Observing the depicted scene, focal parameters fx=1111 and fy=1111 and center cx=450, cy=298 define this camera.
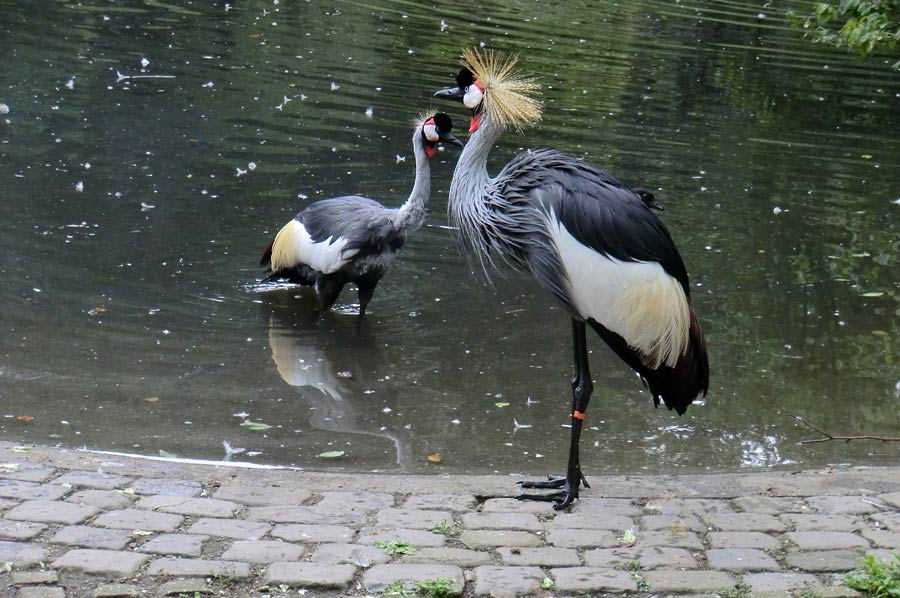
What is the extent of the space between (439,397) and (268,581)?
263 centimetres

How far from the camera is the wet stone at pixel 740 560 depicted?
413 centimetres

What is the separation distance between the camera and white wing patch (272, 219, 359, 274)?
295 inches

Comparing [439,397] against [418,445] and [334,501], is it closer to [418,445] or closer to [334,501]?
[418,445]

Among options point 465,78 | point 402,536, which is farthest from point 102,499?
point 465,78

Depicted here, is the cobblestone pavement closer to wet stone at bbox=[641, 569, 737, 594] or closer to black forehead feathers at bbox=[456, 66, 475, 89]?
wet stone at bbox=[641, 569, 737, 594]

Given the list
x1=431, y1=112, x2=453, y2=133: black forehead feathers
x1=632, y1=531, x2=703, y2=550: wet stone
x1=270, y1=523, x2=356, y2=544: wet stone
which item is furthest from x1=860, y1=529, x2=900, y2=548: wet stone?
x1=431, y1=112, x2=453, y2=133: black forehead feathers

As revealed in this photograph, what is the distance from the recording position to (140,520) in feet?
14.0

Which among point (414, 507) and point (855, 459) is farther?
point (855, 459)

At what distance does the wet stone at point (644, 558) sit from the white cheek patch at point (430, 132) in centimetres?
409

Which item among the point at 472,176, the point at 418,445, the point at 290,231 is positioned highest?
the point at 472,176

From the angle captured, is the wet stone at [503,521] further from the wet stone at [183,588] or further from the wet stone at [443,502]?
the wet stone at [183,588]

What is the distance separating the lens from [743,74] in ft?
57.0

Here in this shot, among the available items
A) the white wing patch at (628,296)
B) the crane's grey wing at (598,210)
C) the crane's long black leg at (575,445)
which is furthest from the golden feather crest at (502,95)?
the crane's long black leg at (575,445)

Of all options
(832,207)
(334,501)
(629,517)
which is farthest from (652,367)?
(832,207)
